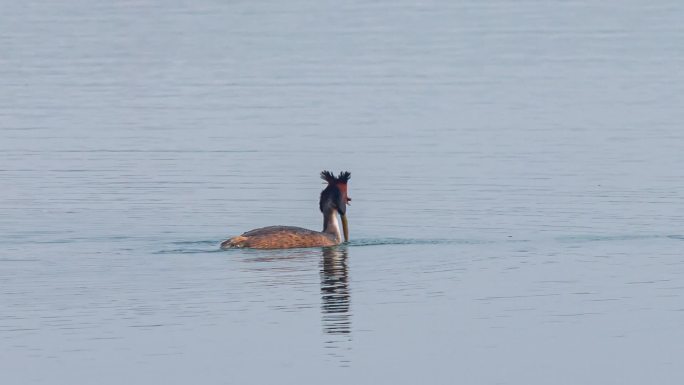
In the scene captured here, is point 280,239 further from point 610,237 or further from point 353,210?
point 610,237

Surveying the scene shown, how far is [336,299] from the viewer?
68.3 feet

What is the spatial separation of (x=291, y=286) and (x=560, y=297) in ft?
10.3

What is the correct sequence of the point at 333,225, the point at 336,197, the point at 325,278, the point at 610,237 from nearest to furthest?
1. the point at 325,278
2. the point at 610,237
3. the point at 333,225
4. the point at 336,197

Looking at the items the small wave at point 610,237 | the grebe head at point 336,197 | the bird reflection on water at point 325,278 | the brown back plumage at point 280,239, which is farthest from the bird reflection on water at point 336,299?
the small wave at point 610,237

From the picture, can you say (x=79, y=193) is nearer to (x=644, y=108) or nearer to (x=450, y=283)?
(x=450, y=283)

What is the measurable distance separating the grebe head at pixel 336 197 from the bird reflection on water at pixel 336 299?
58 cm

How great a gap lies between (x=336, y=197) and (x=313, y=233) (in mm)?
767

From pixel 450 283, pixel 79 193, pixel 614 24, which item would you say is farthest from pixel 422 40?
pixel 450 283

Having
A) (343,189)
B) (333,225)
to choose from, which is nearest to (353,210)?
(343,189)

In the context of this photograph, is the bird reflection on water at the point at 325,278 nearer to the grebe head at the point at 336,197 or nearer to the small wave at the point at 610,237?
the grebe head at the point at 336,197

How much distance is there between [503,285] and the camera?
21625 millimetres

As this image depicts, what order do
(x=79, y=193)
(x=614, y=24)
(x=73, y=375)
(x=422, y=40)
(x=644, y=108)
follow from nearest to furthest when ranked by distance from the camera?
(x=73, y=375), (x=79, y=193), (x=644, y=108), (x=422, y=40), (x=614, y=24)

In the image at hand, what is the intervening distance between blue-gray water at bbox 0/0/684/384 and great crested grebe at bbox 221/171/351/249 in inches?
13.1

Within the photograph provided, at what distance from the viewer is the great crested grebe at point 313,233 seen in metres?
24.0
